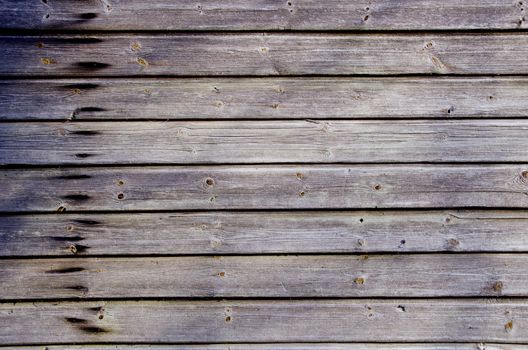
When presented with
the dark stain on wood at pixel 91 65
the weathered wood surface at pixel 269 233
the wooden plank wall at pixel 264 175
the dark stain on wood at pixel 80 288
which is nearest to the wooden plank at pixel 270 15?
the wooden plank wall at pixel 264 175

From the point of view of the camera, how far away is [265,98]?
1400mm

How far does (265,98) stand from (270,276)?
622 mm

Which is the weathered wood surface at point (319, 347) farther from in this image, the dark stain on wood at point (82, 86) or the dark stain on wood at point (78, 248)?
the dark stain on wood at point (82, 86)

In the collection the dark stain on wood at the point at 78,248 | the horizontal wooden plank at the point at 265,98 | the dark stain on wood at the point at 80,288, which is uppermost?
the horizontal wooden plank at the point at 265,98

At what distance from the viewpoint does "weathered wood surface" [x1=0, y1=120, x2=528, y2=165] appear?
54.8 inches

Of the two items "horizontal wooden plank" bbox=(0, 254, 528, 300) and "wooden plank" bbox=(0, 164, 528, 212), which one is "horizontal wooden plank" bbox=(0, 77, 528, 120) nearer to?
"wooden plank" bbox=(0, 164, 528, 212)

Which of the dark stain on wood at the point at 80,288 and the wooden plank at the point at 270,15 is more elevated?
the wooden plank at the point at 270,15

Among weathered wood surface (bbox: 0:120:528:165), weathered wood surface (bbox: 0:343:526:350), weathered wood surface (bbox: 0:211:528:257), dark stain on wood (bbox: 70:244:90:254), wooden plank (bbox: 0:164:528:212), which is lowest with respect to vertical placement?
weathered wood surface (bbox: 0:343:526:350)

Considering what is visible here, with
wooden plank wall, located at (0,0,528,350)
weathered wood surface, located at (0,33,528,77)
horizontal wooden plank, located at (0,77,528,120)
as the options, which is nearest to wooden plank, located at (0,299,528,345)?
wooden plank wall, located at (0,0,528,350)

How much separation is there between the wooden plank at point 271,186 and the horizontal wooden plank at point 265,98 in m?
0.19

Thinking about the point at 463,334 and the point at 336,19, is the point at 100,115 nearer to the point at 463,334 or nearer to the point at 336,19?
the point at 336,19

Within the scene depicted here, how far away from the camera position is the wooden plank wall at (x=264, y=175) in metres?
1.39

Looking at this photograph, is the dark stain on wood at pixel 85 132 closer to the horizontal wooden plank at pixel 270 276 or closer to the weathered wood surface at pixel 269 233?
the weathered wood surface at pixel 269 233

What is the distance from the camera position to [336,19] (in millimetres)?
1383
